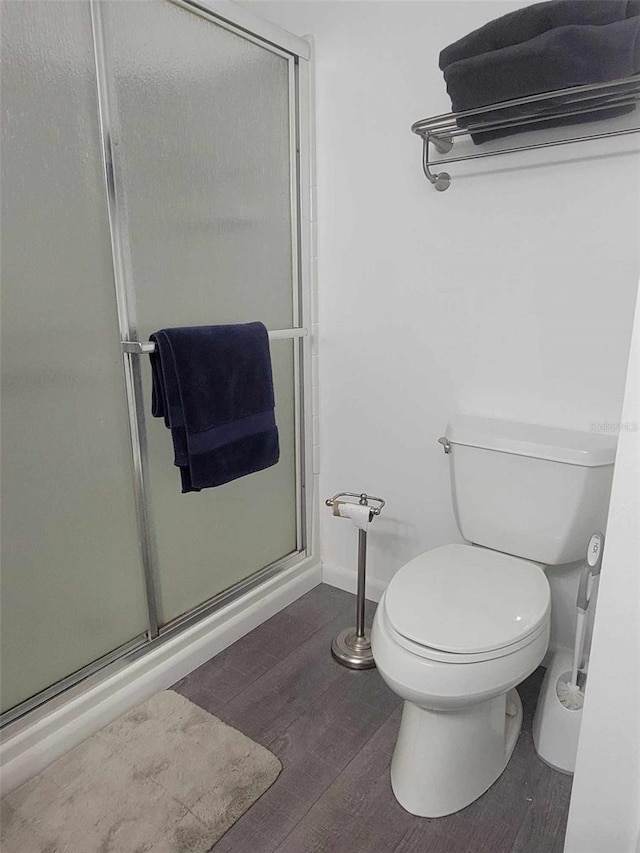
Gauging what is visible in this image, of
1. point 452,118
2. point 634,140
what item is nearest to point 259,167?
point 452,118

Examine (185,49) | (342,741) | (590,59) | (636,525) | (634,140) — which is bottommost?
(342,741)

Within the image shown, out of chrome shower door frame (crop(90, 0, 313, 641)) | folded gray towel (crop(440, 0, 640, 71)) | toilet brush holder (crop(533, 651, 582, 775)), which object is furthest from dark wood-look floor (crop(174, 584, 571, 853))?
folded gray towel (crop(440, 0, 640, 71))

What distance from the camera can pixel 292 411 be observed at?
2.04 m

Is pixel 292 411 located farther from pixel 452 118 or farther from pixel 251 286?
pixel 452 118

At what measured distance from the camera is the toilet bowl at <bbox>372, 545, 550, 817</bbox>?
1187mm

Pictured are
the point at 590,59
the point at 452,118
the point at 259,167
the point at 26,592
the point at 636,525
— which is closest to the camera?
the point at 636,525

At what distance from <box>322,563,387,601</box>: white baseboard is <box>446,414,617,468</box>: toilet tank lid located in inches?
28.6

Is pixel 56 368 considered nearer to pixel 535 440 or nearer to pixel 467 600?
pixel 467 600

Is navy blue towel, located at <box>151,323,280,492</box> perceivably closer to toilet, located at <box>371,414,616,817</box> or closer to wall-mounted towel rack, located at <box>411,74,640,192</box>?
toilet, located at <box>371,414,616,817</box>

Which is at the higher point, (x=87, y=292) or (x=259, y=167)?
(x=259, y=167)

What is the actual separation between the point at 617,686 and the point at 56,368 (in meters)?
1.24

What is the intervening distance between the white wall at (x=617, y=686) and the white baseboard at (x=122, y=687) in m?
1.18

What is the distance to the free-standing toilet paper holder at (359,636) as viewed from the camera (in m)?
1.76

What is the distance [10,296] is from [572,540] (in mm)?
1440
